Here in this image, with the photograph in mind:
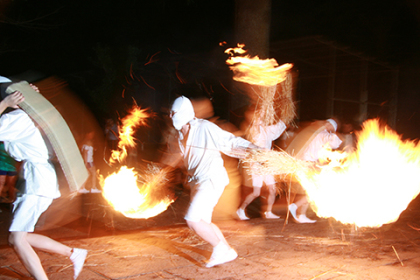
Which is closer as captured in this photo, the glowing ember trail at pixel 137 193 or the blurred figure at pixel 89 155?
the glowing ember trail at pixel 137 193

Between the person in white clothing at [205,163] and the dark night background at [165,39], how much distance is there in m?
7.86

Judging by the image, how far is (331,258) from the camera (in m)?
4.18

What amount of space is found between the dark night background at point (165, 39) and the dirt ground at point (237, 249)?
22.4 ft

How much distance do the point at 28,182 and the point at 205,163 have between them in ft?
5.85

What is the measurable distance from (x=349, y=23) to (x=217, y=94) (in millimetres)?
5571

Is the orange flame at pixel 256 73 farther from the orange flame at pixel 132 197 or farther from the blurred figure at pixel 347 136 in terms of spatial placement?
the orange flame at pixel 132 197

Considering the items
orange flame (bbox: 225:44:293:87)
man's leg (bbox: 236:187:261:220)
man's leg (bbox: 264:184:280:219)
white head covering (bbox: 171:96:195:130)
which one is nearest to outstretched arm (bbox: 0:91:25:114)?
white head covering (bbox: 171:96:195:130)

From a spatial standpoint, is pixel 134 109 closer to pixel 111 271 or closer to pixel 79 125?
pixel 79 125

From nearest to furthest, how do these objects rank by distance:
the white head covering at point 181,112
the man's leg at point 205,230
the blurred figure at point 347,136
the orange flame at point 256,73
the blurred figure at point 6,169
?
the man's leg at point 205,230
the white head covering at point 181,112
the blurred figure at point 347,136
the blurred figure at point 6,169
the orange flame at point 256,73

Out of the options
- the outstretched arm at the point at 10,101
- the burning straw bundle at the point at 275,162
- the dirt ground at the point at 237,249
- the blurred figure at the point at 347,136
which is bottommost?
the dirt ground at the point at 237,249

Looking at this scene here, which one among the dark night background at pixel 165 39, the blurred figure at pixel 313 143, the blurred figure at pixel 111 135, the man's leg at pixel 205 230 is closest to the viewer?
the man's leg at pixel 205 230

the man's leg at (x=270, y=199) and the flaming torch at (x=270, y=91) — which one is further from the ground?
the flaming torch at (x=270, y=91)

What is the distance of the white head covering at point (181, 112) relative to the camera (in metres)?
3.92

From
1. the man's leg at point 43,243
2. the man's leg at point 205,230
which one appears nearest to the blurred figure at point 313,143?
the man's leg at point 205,230
